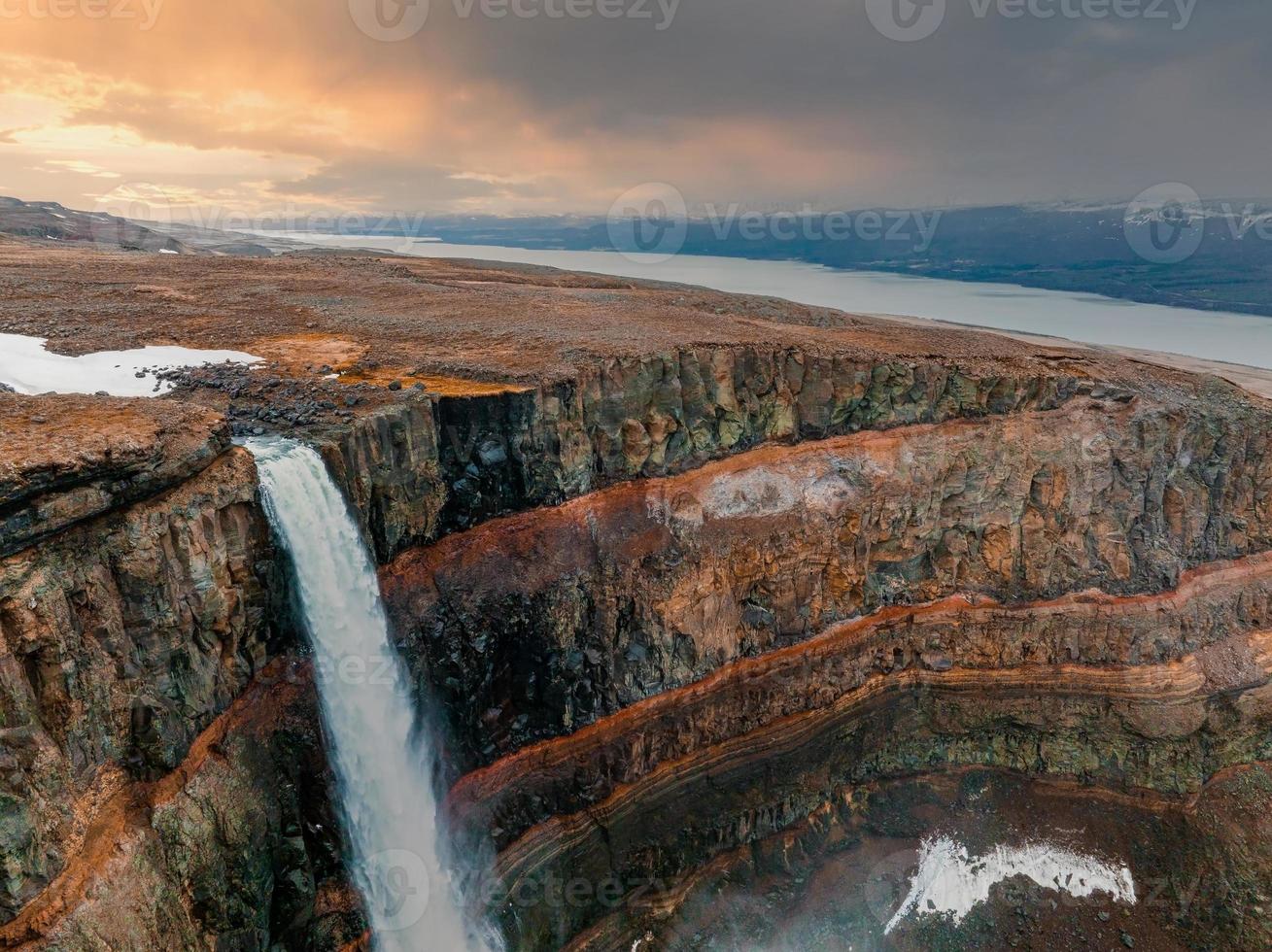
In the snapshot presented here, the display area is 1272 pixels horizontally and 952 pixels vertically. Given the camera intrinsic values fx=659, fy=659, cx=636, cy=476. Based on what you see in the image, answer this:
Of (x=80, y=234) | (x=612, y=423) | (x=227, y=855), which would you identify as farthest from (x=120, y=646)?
(x=80, y=234)

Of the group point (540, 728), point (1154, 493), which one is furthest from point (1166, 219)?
point (540, 728)

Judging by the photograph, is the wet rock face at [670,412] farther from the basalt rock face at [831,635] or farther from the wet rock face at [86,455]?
the wet rock face at [86,455]

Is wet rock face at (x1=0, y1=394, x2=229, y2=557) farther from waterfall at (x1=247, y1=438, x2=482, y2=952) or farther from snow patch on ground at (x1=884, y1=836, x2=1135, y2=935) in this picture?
snow patch on ground at (x1=884, y1=836, x2=1135, y2=935)

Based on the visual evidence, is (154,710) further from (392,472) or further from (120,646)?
(392,472)

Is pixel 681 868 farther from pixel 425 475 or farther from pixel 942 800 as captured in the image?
pixel 425 475

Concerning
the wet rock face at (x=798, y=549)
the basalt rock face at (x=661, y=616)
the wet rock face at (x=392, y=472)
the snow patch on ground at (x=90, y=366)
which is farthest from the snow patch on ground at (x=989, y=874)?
the snow patch on ground at (x=90, y=366)

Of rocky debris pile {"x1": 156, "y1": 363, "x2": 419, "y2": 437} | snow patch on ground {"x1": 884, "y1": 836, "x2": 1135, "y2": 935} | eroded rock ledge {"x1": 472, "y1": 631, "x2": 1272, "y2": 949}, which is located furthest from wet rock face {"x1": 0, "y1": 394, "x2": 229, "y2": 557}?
snow patch on ground {"x1": 884, "y1": 836, "x2": 1135, "y2": 935}
